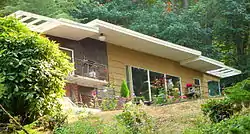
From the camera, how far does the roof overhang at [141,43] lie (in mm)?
14065

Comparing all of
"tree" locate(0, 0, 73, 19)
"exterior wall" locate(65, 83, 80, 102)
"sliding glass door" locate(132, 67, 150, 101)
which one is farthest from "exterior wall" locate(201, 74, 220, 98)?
"exterior wall" locate(65, 83, 80, 102)

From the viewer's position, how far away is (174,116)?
8.78m

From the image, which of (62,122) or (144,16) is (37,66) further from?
(144,16)

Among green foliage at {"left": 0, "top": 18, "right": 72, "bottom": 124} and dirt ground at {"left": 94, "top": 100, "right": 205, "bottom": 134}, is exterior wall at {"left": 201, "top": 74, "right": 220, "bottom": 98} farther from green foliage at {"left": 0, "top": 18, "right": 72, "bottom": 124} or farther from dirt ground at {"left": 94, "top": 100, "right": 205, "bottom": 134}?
green foliage at {"left": 0, "top": 18, "right": 72, "bottom": 124}

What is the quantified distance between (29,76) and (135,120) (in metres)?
2.06

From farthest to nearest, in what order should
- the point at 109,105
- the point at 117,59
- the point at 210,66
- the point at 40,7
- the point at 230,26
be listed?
the point at 230,26 < the point at 40,7 < the point at 210,66 < the point at 117,59 < the point at 109,105

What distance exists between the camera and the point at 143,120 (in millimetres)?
7582

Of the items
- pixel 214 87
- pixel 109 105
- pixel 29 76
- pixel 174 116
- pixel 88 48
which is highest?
pixel 88 48

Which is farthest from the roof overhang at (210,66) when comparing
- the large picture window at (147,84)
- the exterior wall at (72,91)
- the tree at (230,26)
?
the exterior wall at (72,91)

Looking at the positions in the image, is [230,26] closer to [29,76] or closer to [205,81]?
[205,81]

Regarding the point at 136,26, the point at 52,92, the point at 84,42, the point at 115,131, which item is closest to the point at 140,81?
the point at 84,42

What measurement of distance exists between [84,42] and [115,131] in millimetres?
8519

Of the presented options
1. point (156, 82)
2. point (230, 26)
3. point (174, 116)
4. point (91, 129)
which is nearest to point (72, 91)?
point (156, 82)

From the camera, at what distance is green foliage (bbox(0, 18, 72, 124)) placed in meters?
7.84
